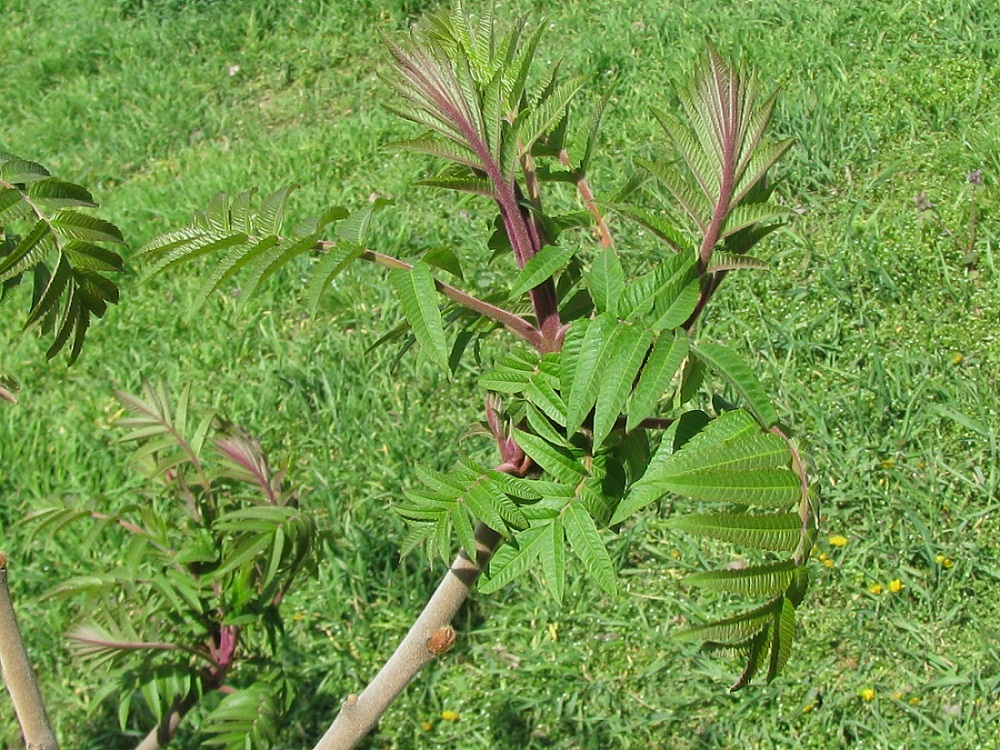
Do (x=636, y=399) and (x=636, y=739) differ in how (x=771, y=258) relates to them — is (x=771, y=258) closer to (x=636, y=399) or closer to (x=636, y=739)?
(x=636, y=739)

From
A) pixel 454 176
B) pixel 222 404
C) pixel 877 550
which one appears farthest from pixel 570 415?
pixel 222 404

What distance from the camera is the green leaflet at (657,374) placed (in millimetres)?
1219

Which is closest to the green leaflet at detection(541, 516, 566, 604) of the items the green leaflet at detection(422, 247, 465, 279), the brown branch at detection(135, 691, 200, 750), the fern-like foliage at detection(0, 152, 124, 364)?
the green leaflet at detection(422, 247, 465, 279)

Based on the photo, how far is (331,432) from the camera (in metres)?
3.57

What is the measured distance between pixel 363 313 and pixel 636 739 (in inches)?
66.3

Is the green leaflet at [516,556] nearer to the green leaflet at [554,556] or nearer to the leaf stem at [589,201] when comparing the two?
the green leaflet at [554,556]

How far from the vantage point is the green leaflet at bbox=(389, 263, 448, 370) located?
51.0 inches

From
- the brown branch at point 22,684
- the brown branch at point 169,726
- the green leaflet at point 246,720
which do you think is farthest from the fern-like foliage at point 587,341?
the brown branch at point 169,726

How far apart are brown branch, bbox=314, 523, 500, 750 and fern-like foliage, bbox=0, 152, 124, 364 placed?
56 centimetres

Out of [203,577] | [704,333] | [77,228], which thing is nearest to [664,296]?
[77,228]

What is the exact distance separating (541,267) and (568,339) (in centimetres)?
9

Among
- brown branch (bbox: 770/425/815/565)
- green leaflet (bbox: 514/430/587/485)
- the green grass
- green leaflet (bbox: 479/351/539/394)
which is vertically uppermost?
green leaflet (bbox: 479/351/539/394)

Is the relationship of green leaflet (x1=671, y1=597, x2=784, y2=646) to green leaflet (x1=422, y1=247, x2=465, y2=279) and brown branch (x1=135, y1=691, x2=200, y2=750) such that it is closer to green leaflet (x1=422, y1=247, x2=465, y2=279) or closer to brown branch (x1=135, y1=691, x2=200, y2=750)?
green leaflet (x1=422, y1=247, x2=465, y2=279)

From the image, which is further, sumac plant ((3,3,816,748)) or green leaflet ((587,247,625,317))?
green leaflet ((587,247,625,317))
